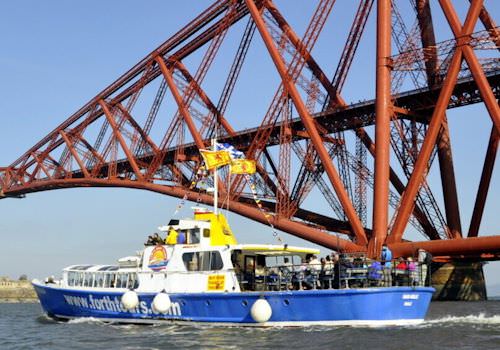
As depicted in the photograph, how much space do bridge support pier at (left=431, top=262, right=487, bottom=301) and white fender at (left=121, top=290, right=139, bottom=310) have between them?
968 inches

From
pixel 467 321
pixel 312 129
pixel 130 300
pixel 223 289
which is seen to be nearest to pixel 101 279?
pixel 130 300

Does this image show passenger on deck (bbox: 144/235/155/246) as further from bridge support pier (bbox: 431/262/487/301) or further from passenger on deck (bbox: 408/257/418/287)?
bridge support pier (bbox: 431/262/487/301)

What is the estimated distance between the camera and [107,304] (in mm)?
26453

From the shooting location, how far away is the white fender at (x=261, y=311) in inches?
861

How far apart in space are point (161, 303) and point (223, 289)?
237cm

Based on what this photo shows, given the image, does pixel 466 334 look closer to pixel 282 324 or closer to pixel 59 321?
pixel 282 324

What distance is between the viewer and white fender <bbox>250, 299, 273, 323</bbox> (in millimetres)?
21875

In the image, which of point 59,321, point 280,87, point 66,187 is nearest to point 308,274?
point 59,321

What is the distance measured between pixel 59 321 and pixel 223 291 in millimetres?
9900

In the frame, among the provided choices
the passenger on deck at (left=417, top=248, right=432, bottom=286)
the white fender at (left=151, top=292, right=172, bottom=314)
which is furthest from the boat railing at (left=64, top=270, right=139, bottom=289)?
the passenger on deck at (left=417, top=248, right=432, bottom=286)

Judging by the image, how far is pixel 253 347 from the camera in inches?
723

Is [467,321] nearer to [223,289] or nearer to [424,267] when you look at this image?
[424,267]

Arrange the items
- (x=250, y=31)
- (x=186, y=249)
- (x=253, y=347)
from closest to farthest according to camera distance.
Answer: (x=253, y=347), (x=186, y=249), (x=250, y=31)

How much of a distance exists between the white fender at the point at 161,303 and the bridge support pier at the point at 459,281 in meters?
24.4
